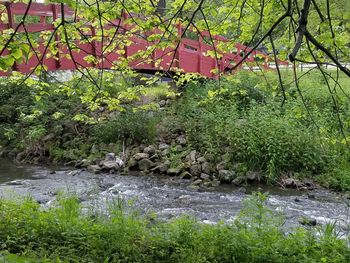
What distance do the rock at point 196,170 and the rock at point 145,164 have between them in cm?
116

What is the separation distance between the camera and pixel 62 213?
18.0 ft

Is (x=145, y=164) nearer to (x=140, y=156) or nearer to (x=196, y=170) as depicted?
(x=140, y=156)

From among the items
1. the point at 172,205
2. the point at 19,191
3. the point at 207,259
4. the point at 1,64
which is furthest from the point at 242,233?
the point at 19,191

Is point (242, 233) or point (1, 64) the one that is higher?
point (1, 64)

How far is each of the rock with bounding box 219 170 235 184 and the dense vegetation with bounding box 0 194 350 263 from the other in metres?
5.02

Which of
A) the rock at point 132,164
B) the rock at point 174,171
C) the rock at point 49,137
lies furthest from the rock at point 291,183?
the rock at point 49,137

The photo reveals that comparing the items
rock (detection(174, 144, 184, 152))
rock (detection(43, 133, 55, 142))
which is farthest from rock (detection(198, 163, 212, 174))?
rock (detection(43, 133, 55, 142))

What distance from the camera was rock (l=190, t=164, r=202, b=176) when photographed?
1076cm

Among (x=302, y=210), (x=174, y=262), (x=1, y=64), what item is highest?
(x=1, y=64)

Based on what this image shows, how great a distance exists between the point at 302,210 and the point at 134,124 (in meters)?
6.05

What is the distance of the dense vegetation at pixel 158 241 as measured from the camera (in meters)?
4.45

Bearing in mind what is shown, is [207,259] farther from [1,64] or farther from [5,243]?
[1,64]

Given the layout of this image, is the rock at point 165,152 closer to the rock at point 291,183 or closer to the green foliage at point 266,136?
the green foliage at point 266,136

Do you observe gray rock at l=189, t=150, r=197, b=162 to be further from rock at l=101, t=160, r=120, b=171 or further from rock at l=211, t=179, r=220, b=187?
rock at l=101, t=160, r=120, b=171
